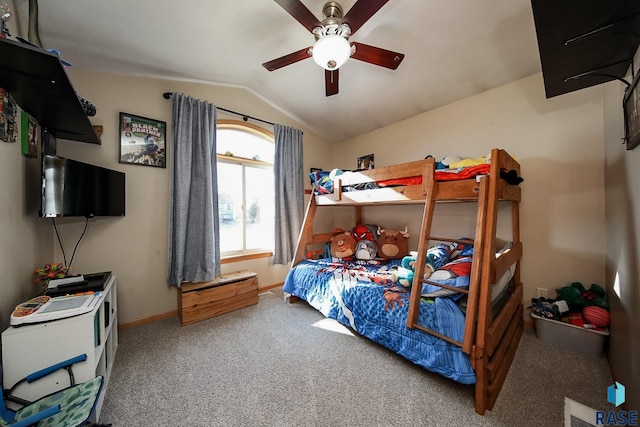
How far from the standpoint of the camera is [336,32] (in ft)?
4.98

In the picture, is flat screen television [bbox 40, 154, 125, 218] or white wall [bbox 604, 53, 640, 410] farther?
flat screen television [bbox 40, 154, 125, 218]

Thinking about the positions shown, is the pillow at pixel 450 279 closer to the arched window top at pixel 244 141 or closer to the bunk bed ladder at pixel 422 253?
the bunk bed ladder at pixel 422 253

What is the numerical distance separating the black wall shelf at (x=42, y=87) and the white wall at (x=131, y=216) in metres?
0.41

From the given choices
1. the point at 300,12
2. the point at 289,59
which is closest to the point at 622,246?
the point at 300,12

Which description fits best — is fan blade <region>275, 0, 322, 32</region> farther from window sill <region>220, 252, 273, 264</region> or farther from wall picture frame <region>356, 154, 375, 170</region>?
window sill <region>220, 252, 273, 264</region>

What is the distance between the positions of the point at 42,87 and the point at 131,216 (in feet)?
4.55

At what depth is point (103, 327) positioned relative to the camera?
1447 mm

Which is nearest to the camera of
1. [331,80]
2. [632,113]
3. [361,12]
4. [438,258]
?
[632,113]

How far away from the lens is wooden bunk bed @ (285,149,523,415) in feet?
4.45

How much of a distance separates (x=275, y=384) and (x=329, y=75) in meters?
2.41

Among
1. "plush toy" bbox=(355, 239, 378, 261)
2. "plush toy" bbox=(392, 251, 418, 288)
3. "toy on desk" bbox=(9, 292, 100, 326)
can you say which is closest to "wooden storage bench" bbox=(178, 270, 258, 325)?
"toy on desk" bbox=(9, 292, 100, 326)

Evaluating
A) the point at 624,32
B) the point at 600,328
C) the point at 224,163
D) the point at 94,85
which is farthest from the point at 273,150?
the point at 600,328

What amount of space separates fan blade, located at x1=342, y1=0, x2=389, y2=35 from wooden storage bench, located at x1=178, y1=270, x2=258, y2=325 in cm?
270

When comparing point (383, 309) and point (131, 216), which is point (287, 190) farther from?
point (383, 309)
